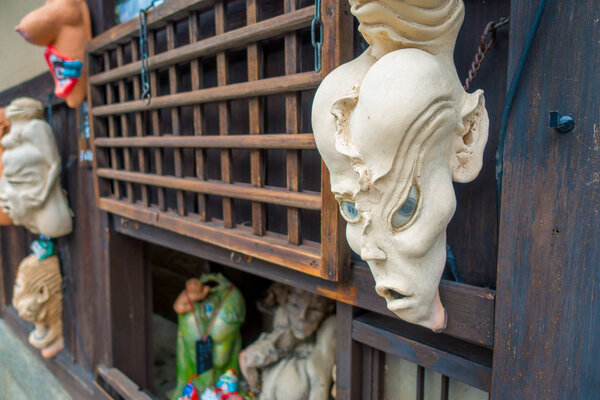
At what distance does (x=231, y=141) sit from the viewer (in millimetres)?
1071

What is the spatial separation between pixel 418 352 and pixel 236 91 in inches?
29.3

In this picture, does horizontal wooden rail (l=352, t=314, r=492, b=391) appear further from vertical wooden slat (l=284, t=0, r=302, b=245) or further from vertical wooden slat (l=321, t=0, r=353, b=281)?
vertical wooden slat (l=284, t=0, r=302, b=245)

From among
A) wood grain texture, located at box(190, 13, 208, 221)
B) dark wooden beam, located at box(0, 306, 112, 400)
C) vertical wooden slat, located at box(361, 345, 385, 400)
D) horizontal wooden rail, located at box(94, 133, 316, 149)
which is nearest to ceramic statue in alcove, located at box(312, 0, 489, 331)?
horizontal wooden rail, located at box(94, 133, 316, 149)

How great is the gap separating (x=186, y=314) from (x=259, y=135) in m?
Answer: 1.09

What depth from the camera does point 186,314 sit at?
1785 millimetres

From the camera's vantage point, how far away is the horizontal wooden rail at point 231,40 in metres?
0.89

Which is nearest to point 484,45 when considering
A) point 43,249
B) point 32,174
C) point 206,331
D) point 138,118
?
point 138,118

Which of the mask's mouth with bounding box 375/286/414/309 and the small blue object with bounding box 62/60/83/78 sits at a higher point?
the small blue object with bounding box 62/60/83/78

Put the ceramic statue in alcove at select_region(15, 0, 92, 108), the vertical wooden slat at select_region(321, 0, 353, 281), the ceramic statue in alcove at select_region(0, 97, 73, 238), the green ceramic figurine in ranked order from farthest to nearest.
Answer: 1. the ceramic statue in alcove at select_region(0, 97, 73, 238)
2. the green ceramic figurine
3. the ceramic statue in alcove at select_region(15, 0, 92, 108)
4. the vertical wooden slat at select_region(321, 0, 353, 281)

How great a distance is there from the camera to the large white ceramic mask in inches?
22.8

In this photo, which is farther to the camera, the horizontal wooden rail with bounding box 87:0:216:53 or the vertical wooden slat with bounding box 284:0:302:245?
the horizontal wooden rail with bounding box 87:0:216:53

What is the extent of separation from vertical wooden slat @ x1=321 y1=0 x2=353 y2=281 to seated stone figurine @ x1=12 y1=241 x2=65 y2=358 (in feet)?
6.40

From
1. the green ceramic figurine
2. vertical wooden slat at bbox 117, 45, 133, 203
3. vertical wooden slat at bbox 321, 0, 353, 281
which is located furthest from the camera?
the green ceramic figurine

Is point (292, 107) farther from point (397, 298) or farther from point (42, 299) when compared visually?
point (42, 299)
